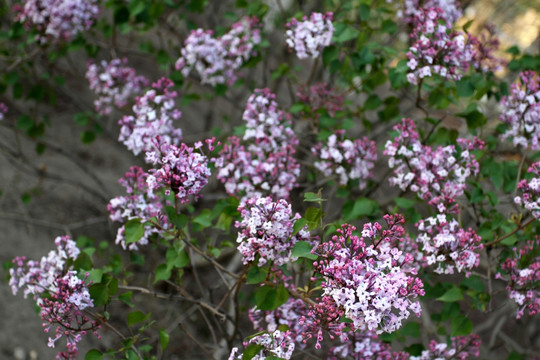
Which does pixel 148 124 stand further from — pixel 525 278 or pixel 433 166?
pixel 525 278

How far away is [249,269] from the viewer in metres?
1.86

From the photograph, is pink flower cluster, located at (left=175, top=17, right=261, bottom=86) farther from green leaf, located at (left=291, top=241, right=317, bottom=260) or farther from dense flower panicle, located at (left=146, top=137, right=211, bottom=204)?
green leaf, located at (left=291, top=241, right=317, bottom=260)

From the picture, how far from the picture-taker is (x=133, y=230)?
187cm

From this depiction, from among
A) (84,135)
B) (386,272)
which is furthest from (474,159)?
(84,135)

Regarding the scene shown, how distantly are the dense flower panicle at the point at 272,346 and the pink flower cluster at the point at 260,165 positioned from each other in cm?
72

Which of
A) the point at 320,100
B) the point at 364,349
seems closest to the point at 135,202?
the point at 364,349

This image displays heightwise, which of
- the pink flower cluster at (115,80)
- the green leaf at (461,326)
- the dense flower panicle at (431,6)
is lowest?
the green leaf at (461,326)

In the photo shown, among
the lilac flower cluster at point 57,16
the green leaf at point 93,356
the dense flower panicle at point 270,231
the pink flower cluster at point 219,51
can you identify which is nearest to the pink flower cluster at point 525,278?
the dense flower panicle at point 270,231

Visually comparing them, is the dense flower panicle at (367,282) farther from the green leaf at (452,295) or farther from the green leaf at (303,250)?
the green leaf at (452,295)

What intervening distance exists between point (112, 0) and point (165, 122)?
4.42ft

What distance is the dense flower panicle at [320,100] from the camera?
295 cm

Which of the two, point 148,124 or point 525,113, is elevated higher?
point 525,113

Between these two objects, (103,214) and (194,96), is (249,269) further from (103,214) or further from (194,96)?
(103,214)

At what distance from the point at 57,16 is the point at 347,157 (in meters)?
1.87
